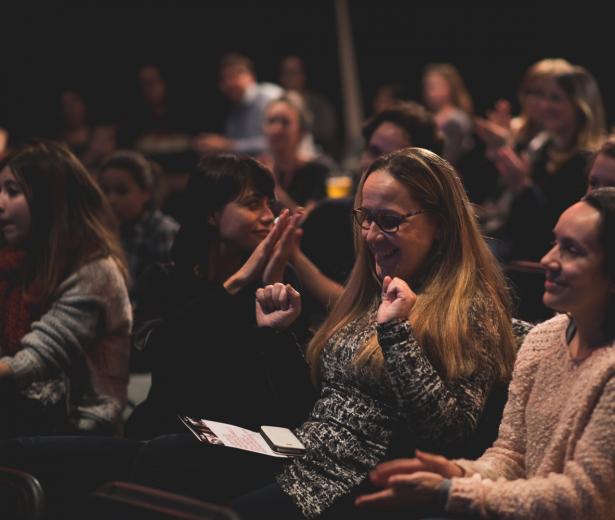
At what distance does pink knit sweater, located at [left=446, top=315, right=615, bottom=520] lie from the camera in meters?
1.74

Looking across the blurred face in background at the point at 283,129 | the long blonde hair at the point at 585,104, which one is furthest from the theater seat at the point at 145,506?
the blurred face in background at the point at 283,129

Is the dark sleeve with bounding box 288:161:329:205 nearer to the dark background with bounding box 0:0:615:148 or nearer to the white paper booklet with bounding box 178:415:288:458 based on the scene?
the white paper booklet with bounding box 178:415:288:458

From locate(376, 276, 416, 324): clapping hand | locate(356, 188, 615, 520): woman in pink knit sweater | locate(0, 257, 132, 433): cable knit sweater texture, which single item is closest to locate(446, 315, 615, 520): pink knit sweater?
locate(356, 188, 615, 520): woman in pink knit sweater

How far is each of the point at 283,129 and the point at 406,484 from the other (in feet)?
12.2

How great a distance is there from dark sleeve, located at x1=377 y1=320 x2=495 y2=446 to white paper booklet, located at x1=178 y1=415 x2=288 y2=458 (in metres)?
0.33

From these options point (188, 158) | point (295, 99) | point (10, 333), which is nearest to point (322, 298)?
point (10, 333)

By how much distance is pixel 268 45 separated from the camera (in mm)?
10484

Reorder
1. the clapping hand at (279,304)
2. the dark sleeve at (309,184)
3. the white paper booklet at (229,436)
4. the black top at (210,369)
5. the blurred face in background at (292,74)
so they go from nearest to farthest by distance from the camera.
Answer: the white paper booklet at (229,436), the clapping hand at (279,304), the black top at (210,369), the dark sleeve at (309,184), the blurred face in background at (292,74)

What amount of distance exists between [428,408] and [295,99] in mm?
4010

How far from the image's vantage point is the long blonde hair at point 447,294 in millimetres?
2150

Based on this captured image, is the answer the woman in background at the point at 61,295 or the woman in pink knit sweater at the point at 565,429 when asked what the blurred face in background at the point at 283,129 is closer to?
the woman in background at the point at 61,295

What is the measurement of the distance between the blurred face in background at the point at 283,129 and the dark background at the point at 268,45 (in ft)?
9.15

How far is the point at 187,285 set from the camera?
2904 mm

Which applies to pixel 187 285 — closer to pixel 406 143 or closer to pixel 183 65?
pixel 406 143
